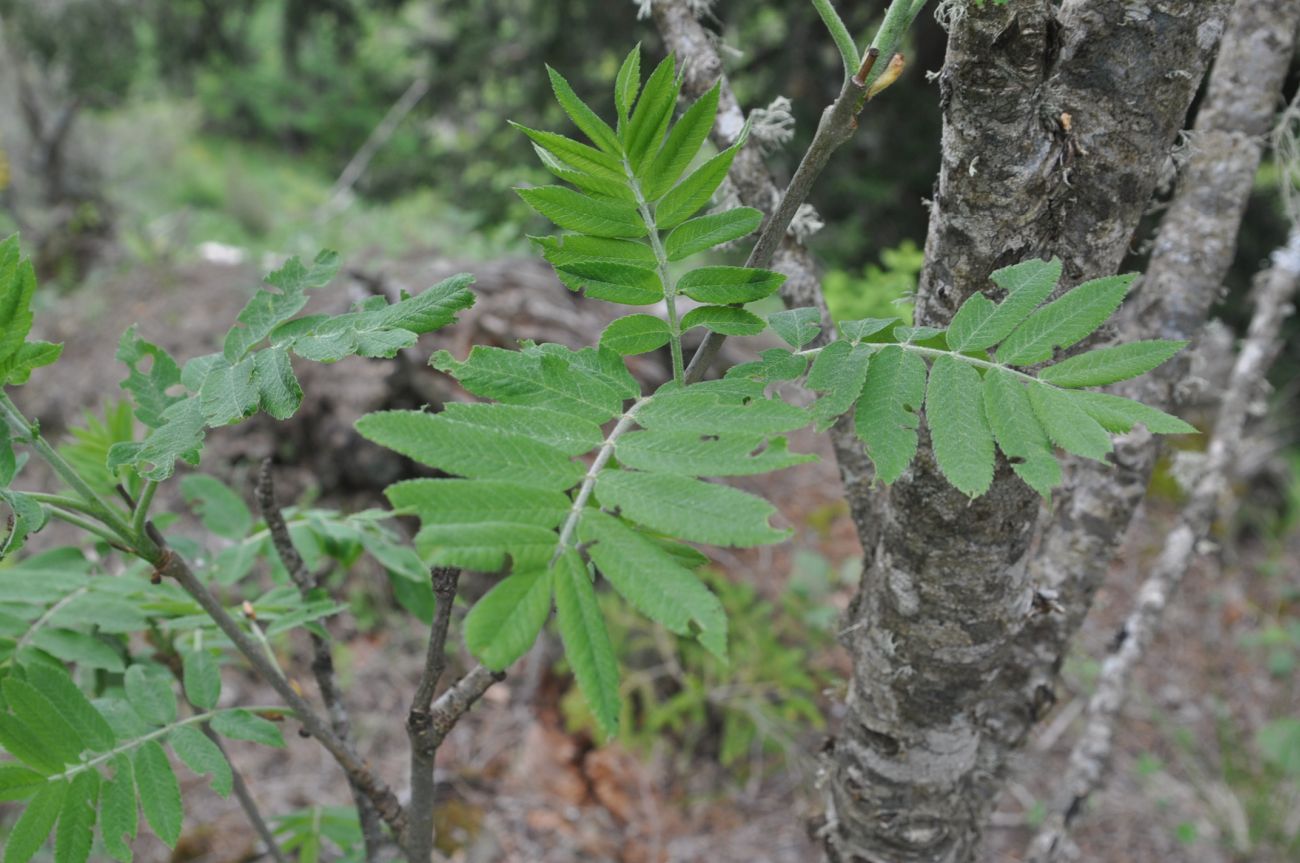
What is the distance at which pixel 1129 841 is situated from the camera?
10.8 ft

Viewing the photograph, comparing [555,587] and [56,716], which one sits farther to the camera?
[56,716]

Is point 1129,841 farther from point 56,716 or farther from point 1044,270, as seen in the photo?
point 56,716

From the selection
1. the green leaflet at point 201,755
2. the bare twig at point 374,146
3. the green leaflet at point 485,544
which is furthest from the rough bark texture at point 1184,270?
the bare twig at point 374,146

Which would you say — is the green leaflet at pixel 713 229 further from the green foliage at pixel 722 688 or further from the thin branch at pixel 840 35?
the green foliage at pixel 722 688

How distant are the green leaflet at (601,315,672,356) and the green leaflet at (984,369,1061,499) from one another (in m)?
0.32

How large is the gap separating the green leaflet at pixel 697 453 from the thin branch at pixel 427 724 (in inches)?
10.6

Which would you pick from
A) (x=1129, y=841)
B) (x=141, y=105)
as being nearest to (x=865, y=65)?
(x=1129, y=841)

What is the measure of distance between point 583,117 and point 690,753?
287 centimetres

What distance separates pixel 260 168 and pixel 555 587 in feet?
44.4

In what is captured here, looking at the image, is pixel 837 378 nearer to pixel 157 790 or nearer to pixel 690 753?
pixel 157 790

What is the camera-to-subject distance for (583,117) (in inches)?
31.4

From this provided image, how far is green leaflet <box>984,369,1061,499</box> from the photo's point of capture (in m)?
0.74

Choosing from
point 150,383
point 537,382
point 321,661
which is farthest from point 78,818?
point 537,382

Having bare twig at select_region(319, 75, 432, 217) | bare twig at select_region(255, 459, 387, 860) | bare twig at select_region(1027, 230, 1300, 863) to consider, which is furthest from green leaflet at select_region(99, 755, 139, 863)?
bare twig at select_region(319, 75, 432, 217)
